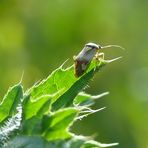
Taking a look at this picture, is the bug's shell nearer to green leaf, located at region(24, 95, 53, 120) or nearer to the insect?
the insect

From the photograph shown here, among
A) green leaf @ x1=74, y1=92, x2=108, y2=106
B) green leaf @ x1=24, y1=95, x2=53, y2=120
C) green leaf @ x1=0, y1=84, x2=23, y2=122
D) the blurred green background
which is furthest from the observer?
the blurred green background

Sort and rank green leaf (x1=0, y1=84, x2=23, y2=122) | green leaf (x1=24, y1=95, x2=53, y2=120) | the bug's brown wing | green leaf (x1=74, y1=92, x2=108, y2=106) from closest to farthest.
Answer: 1. green leaf (x1=24, y1=95, x2=53, y2=120)
2. green leaf (x1=0, y1=84, x2=23, y2=122)
3. green leaf (x1=74, y1=92, x2=108, y2=106)
4. the bug's brown wing

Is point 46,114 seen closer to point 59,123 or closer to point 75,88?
point 59,123

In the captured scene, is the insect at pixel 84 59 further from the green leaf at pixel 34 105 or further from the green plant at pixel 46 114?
the green leaf at pixel 34 105

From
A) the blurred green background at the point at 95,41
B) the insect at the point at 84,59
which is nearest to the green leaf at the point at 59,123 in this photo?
the insect at the point at 84,59

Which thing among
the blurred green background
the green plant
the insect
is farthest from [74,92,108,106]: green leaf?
the blurred green background

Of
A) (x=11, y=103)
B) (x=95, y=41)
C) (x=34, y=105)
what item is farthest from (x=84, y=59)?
(x=95, y=41)

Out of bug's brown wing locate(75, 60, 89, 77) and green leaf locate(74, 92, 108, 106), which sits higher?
bug's brown wing locate(75, 60, 89, 77)
